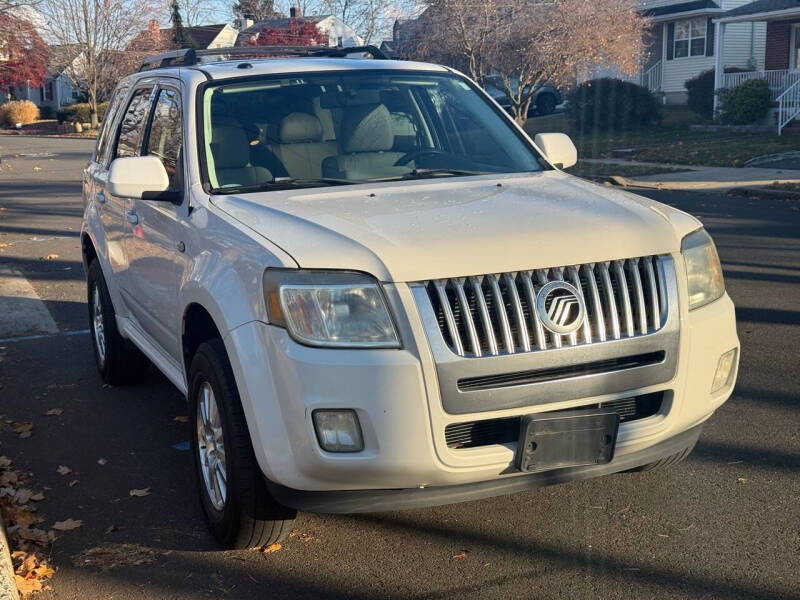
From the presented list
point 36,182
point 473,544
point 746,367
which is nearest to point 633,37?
point 36,182

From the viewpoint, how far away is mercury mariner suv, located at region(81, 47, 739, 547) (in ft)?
11.2

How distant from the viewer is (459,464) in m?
3.48

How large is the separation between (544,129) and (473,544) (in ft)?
99.8

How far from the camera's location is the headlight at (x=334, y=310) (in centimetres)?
344

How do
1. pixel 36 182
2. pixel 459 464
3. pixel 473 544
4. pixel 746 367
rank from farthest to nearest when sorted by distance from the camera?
pixel 36 182 → pixel 746 367 → pixel 473 544 → pixel 459 464

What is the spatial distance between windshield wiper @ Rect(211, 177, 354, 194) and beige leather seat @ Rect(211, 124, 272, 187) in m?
0.04

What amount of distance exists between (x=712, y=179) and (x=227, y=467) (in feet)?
52.1

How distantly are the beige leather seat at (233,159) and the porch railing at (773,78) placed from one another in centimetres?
2741

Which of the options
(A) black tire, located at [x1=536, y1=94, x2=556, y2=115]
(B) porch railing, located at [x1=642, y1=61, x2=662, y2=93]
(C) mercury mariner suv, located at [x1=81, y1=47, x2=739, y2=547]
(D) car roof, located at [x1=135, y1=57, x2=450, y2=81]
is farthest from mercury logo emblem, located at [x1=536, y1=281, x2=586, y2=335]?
(B) porch railing, located at [x1=642, y1=61, x2=662, y2=93]

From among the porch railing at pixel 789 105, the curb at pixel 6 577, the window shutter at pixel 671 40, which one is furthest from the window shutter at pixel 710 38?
the curb at pixel 6 577

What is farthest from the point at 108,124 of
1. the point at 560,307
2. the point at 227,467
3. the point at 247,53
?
the point at 560,307

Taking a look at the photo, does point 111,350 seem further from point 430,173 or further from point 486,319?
point 486,319

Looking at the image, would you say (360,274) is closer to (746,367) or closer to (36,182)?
(746,367)

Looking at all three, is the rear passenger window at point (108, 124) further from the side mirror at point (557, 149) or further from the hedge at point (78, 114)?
the hedge at point (78, 114)
